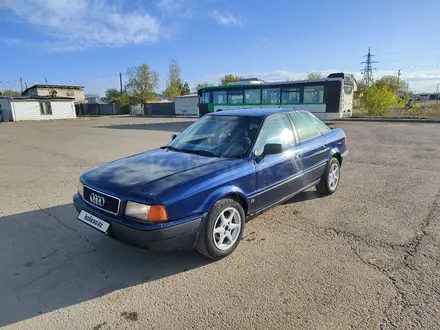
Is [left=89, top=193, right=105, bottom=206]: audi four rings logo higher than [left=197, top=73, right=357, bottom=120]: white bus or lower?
lower

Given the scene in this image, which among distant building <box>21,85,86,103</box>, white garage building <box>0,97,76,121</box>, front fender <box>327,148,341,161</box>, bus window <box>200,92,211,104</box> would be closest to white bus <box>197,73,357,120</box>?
bus window <box>200,92,211,104</box>

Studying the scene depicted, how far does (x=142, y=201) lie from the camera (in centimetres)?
262

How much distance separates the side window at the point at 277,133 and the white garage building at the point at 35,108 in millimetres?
39948

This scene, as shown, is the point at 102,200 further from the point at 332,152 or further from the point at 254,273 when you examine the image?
the point at 332,152

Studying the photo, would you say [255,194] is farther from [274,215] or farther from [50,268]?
[50,268]

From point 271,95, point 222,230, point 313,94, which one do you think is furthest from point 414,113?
point 222,230

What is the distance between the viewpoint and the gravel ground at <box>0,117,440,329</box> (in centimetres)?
232

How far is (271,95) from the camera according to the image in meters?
19.4

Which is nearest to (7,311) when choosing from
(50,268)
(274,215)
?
(50,268)

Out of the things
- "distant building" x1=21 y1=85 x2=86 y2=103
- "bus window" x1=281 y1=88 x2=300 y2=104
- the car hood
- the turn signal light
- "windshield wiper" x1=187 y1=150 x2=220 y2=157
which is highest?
"distant building" x1=21 y1=85 x2=86 y2=103

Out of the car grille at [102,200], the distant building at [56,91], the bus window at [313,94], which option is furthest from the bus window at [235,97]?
the distant building at [56,91]

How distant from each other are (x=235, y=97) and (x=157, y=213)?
19.4 m

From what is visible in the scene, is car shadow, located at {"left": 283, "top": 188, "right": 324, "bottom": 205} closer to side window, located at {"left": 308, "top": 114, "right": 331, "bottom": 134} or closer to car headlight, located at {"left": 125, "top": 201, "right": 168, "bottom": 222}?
side window, located at {"left": 308, "top": 114, "right": 331, "bottom": 134}

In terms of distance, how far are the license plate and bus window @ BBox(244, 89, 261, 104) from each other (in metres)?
18.1
